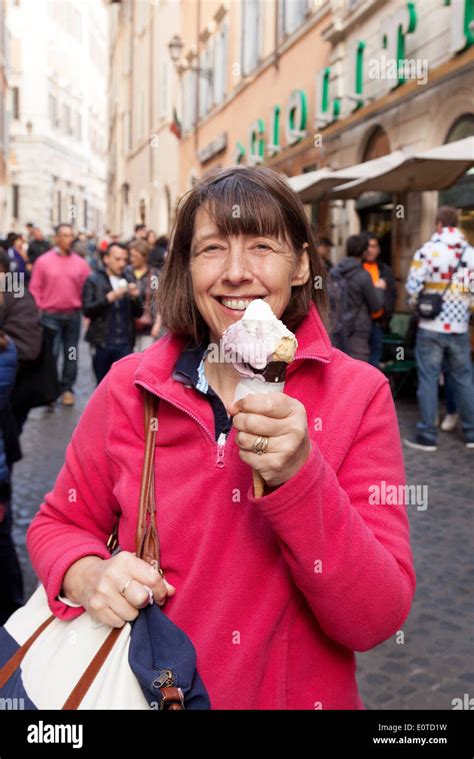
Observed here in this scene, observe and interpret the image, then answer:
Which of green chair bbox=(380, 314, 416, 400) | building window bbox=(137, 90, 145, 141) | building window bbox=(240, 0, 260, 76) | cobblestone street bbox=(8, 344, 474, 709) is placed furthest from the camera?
building window bbox=(137, 90, 145, 141)

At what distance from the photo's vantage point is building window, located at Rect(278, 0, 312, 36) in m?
16.1

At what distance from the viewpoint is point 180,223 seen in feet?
5.59

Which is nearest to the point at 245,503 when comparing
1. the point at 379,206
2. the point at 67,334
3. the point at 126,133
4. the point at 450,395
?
the point at 450,395

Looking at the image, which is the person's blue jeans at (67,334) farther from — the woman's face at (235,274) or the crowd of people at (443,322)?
the woman's face at (235,274)

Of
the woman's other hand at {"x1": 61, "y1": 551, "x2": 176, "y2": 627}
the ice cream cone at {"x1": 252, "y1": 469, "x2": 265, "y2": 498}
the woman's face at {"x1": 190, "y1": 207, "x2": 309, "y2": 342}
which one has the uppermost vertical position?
the woman's face at {"x1": 190, "y1": 207, "x2": 309, "y2": 342}

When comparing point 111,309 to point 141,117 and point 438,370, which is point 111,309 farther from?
point 141,117

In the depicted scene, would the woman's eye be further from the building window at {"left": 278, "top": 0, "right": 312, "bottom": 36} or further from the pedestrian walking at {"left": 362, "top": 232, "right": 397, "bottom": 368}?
the building window at {"left": 278, "top": 0, "right": 312, "bottom": 36}

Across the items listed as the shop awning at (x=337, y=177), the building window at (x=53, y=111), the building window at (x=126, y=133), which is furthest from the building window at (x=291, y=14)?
the building window at (x=53, y=111)

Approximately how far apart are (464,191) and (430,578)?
6.68 m

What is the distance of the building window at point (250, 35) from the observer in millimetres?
19484

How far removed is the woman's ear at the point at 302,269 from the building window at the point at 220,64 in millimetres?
22180

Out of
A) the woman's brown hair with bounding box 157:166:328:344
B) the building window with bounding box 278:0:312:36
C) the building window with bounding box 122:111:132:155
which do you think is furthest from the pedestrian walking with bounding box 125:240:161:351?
the building window with bounding box 122:111:132:155

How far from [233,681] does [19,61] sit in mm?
50998
